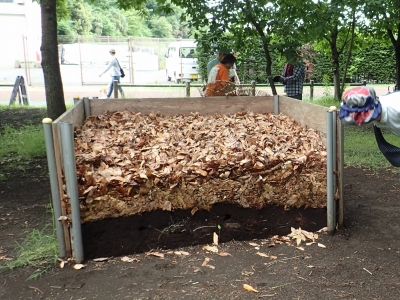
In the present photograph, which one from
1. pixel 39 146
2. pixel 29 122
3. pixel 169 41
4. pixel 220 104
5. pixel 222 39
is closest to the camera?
pixel 220 104

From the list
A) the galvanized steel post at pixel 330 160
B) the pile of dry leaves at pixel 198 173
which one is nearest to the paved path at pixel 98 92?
the pile of dry leaves at pixel 198 173

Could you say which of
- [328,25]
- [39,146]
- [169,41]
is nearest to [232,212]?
[39,146]

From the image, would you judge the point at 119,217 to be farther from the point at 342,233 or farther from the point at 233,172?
the point at 342,233

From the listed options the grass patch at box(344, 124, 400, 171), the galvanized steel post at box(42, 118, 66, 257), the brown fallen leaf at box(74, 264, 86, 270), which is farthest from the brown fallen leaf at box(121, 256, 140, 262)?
the grass patch at box(344, 124, 400, 171)

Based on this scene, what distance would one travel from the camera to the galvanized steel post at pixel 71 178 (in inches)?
125

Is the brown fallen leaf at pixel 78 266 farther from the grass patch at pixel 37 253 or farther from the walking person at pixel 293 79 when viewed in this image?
the walking person at pixel 293 79

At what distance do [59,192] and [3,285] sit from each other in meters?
0.71

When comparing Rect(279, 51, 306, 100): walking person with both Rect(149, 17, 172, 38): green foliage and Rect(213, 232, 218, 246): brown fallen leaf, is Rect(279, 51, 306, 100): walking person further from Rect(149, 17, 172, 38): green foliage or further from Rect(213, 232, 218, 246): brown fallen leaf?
Rect(149, 17, 172, 38): green foliage

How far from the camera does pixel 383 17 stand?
9.41 meters

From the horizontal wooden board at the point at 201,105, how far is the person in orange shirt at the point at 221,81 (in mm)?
551

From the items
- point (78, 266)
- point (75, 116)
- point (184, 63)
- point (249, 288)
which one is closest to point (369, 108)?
point (249, 288)

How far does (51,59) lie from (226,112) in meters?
3.28

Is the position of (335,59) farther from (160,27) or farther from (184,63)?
(160,27)

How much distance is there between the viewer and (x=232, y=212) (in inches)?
144
